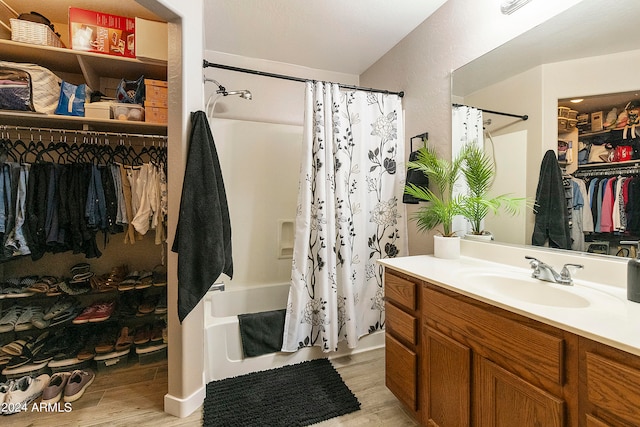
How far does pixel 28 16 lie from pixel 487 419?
3.15m

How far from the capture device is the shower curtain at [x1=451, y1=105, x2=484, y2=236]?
62.7 inches

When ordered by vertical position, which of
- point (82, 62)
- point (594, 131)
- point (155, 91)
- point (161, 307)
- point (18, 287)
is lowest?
point (161, 307)

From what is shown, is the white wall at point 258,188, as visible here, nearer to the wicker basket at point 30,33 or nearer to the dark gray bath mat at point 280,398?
the dark gray bath mat at point 280,398

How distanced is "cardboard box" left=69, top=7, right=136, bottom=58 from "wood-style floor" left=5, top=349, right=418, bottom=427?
2161mm

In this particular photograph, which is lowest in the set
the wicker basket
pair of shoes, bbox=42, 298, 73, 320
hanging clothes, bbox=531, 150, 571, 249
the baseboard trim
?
the baseboard trim

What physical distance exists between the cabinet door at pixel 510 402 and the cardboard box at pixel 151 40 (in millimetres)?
2354

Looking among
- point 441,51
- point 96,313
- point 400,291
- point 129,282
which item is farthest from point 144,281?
point 441,51

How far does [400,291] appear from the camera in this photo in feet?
4.55

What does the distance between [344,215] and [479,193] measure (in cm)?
87

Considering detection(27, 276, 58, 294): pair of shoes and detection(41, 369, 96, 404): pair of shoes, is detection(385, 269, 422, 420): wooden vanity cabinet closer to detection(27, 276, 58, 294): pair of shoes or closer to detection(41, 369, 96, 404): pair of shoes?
detection(41, 369, 96, 404): pair of shoes

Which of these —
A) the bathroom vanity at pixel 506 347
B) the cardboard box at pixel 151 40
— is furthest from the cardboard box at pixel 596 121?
the cardboard box at pixel 151 40

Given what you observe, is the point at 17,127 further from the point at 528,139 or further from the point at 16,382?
the point at 528,139

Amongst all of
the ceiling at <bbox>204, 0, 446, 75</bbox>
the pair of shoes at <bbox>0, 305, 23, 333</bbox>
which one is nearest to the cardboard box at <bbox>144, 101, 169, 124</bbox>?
the ceiling at <bbox>204, 0, 446, 75</bbox>

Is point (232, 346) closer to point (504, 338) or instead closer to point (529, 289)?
point (504, 338)
